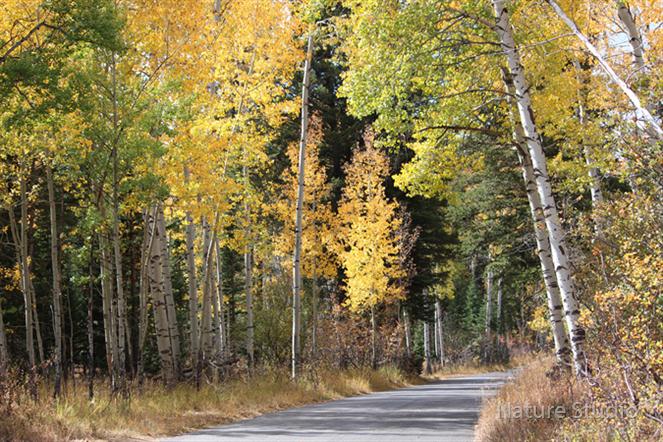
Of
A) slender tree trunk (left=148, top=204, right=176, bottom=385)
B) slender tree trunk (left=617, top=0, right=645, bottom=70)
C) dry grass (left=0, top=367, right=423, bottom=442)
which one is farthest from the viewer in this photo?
slender tree trunk (left=148, top=204, right=176, bottom=385)

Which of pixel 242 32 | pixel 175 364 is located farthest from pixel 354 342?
pixel 242 32

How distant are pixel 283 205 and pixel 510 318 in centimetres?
4084

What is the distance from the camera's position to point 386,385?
70.0 ft

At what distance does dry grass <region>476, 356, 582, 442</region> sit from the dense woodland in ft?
1.33

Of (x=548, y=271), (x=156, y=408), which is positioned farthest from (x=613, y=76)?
(x=156, y=408)

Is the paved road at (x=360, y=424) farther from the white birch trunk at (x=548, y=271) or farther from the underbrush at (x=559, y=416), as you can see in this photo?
the white birch trunk at (x=548, y=271)

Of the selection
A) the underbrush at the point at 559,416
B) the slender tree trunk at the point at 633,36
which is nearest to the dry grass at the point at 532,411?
the underbrush at the point at 559,416

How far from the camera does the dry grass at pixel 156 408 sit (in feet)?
28.1

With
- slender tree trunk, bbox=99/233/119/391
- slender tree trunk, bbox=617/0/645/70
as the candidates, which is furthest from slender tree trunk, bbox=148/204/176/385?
slender tree trunk, bbox=617/0/645/70

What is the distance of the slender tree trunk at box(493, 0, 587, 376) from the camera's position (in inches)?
328

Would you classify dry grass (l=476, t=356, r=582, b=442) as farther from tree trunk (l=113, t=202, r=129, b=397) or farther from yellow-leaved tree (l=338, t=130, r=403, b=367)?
yellow-leaved tree (l=338, t=130, r=403, b=367)

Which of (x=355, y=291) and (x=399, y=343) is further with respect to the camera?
(x=399, y=343)

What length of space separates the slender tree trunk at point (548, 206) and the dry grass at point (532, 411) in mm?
425

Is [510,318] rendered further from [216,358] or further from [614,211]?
[614,211]
